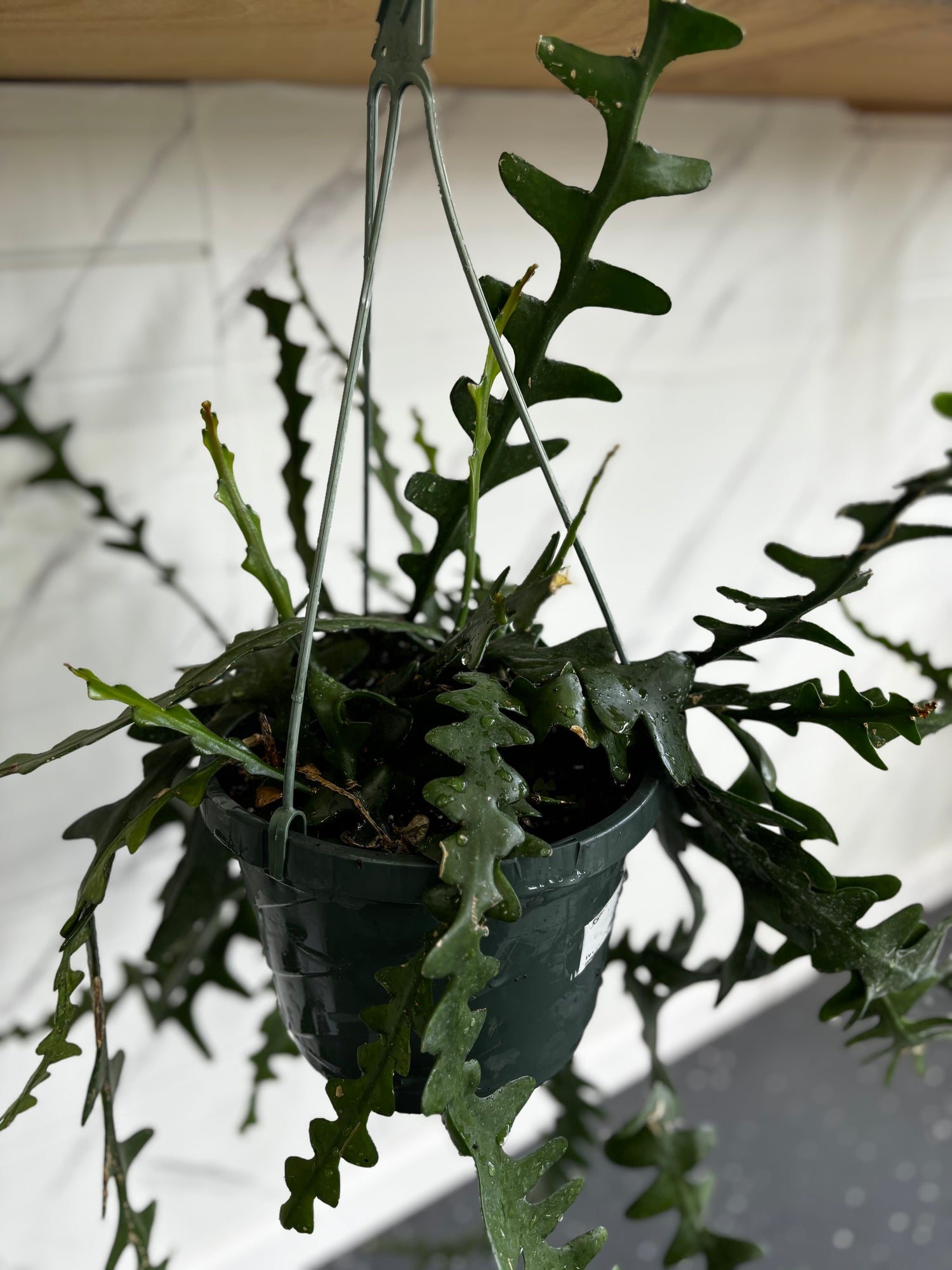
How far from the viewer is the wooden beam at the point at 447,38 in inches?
16.8

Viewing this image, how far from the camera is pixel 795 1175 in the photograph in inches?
42.9

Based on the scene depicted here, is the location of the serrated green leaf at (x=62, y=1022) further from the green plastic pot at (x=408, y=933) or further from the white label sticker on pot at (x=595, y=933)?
the white label sticker on pot at (x=595, y=933)

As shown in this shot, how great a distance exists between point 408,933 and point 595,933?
0.31 ft

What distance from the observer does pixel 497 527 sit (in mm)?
829

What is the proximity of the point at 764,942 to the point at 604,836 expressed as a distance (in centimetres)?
85

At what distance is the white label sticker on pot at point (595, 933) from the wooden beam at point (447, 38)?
1.28 ft

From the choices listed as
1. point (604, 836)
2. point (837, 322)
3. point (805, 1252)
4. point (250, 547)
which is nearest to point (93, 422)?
point (250, 547)

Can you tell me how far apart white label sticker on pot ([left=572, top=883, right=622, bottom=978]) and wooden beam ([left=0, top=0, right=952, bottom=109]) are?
1.28 feet

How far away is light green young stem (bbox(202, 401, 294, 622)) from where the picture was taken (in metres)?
0.40

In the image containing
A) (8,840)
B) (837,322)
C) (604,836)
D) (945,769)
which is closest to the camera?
(604,836)

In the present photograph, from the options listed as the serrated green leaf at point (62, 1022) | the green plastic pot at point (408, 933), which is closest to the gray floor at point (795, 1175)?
the green plastic pot at point (408, 933)

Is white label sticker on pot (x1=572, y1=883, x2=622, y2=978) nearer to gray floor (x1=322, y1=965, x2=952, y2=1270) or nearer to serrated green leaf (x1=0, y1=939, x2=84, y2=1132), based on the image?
serrated green leaf (x1=0, y1=939, x2=84, y2=1132)

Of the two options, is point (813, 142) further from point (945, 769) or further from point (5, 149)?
point (945, 769)

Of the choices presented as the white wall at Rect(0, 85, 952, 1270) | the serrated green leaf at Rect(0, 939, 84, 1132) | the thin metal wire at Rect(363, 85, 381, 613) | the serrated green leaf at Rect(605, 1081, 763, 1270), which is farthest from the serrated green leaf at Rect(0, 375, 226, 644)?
the serrated green leaf at Rect(605, 1081, 763, 1270)
